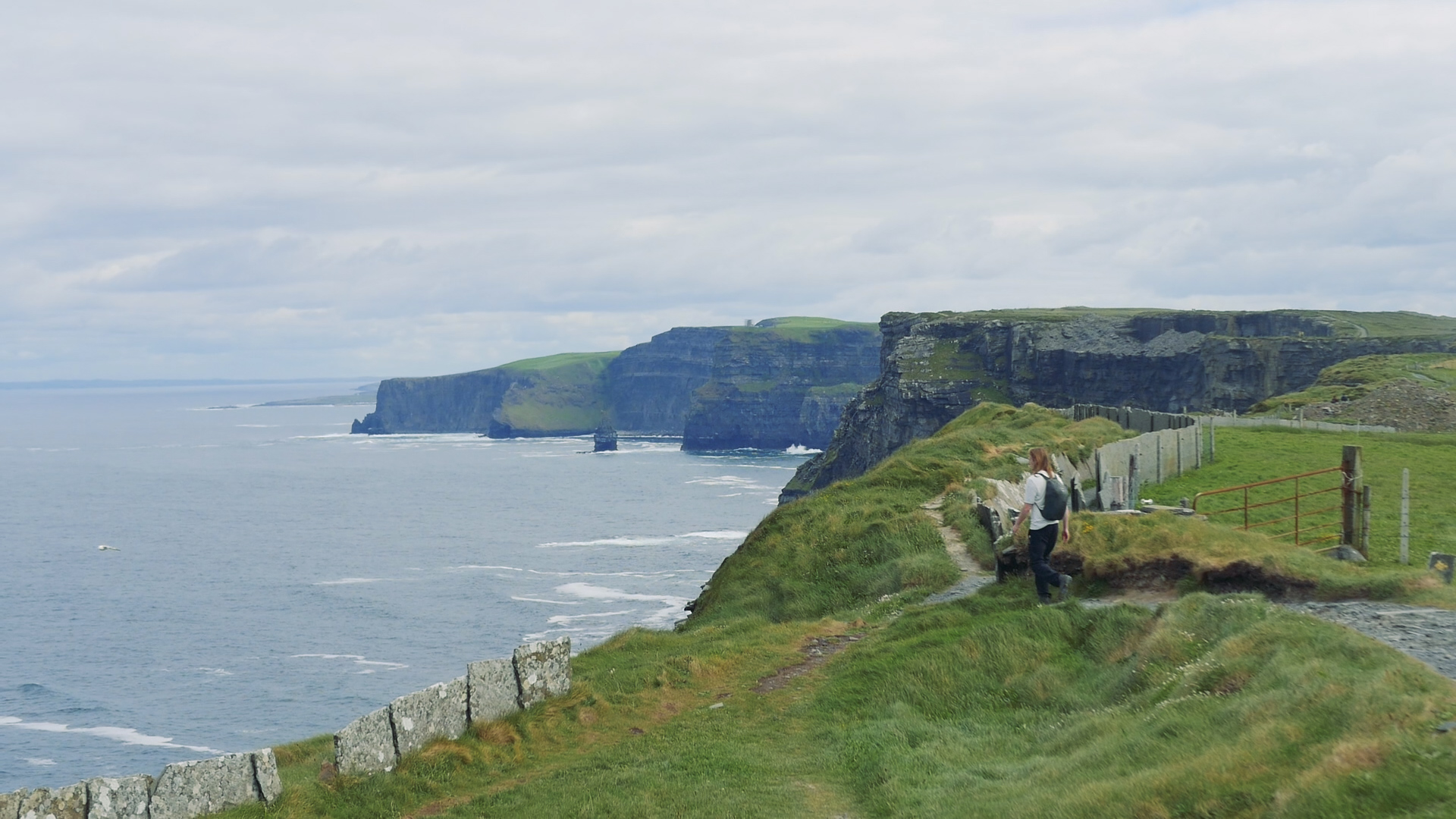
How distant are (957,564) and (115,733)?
153 feet

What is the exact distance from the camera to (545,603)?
8062 cm

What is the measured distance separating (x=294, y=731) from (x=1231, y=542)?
45717mm

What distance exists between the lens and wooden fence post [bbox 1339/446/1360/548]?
906 inches

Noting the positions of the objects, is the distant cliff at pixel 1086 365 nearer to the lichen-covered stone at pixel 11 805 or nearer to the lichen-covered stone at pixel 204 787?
the lichen-covered stone at pixel 204 787

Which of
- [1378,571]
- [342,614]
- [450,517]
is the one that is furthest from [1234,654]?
[450,517]

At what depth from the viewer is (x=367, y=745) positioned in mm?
14805

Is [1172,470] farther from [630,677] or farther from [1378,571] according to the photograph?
[630,677]

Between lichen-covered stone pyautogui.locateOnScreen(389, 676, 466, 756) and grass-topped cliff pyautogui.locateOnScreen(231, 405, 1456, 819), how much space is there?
23 centimetres

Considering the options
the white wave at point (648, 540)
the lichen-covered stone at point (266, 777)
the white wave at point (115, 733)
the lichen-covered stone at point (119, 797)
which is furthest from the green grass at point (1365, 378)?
the lichen-covered stone at point (119, 797)

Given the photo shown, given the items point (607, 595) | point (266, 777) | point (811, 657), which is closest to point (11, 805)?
point (266, 777)

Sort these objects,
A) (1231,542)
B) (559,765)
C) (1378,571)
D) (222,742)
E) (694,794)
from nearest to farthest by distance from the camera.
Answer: (694,794) < (559,765) < (1378,571) < (1231,542) < (222,742)

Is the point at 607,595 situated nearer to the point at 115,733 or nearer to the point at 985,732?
the point at 115,733

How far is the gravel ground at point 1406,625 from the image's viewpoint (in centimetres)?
1355

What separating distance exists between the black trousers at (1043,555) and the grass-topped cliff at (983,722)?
54 cm
